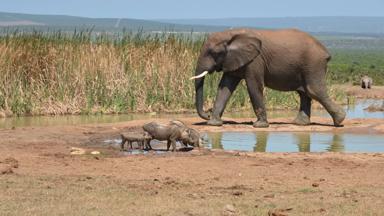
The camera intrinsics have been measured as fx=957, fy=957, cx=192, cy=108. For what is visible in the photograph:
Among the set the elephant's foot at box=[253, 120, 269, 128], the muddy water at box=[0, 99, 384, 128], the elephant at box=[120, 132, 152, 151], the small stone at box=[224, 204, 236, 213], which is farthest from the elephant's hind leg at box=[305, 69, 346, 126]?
the small stone at box=[224, 204, 236, 213]

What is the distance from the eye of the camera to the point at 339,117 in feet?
64.1

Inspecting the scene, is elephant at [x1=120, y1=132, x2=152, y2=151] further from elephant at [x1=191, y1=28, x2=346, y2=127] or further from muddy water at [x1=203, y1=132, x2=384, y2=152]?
elephant at [x1=191, y1=28, x2=346, y2=127]

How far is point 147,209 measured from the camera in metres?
10.4

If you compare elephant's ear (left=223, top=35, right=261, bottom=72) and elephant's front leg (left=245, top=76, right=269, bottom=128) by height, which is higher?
elephant's ear (left=223, top=35, right=261, bottom=72)

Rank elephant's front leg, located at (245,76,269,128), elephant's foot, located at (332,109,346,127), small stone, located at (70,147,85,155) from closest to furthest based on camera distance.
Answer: small stone, located at (70,147,85,155) < elephant's front leg, located at (245,76,269,128) < elephant's foot, located at (332,109,346,127)

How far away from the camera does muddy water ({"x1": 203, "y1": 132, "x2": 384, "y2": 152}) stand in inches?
636

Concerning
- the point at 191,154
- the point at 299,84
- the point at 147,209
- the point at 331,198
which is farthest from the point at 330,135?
the point at 147,209

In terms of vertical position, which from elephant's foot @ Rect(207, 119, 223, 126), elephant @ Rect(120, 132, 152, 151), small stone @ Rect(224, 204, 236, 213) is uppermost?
small stone @ Rect(224, 204, 236, 213)

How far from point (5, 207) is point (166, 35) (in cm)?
1731

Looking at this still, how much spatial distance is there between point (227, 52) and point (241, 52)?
1.01ft

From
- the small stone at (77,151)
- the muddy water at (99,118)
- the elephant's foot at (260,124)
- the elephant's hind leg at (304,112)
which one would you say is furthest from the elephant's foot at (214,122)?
the small stone at (77,151)

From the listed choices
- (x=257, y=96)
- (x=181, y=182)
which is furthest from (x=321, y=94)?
(x=181, y=182)

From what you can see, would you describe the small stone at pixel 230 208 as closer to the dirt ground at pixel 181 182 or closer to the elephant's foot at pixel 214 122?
the dirt ground at pixel 181 182

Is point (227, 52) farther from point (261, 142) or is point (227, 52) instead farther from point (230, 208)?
point (230, 208)
